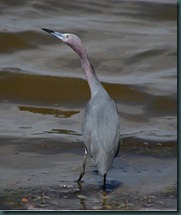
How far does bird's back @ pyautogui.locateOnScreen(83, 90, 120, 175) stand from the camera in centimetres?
667

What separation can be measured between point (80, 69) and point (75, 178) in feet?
15.4

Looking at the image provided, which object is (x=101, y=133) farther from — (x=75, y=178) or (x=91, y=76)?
(x=91, y=76)

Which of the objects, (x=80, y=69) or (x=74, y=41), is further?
(x=80, y=69)

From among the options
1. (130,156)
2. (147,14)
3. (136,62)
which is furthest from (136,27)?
(130,156)

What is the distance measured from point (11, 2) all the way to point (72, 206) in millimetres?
8645

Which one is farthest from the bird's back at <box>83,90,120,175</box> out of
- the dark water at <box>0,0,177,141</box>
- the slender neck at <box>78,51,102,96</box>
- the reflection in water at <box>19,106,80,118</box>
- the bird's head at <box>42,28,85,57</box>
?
the reflection in water at <box>19,106,80,118</box>

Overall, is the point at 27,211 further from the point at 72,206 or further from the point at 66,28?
the point at 66,28

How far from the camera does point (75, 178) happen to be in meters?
7.23

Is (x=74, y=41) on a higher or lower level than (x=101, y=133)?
higher

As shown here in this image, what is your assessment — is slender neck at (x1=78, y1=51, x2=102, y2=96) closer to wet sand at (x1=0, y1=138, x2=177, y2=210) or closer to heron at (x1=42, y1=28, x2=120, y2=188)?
heron at (x1=42, y1=28, x2=120, y2=188)

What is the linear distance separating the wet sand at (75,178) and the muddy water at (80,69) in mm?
135

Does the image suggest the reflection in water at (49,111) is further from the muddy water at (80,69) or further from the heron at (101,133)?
the heron at (101,133)

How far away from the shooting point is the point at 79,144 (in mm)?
8602

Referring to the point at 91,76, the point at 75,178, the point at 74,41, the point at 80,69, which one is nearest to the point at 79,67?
the point at 80,69
